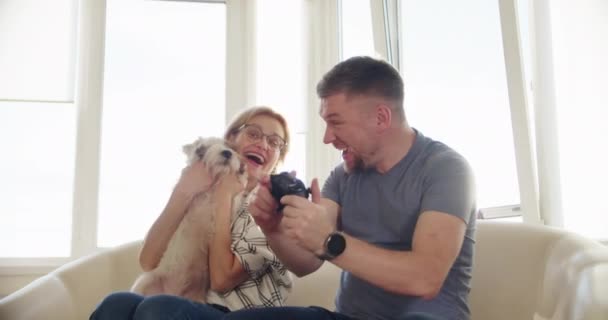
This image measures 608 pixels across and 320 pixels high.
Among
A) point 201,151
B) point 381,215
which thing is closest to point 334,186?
point 381,215

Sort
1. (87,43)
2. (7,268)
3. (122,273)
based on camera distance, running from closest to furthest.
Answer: (122,273), (7,268), (87,43)

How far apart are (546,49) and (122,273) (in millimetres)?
2171

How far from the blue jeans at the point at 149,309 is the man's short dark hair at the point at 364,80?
0.65m

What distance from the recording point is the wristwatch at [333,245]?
1010 mm

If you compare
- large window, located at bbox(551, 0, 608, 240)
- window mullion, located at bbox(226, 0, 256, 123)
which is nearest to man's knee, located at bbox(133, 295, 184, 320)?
large window, located at bbox(551, 0, 608, 240)

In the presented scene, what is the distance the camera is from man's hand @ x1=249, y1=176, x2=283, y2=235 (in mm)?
1218

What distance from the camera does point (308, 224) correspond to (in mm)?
1019

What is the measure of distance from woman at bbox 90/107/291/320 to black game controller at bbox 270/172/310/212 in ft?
1.12

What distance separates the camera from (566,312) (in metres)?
1.26

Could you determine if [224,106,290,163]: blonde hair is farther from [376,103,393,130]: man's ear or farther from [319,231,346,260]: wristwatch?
[319,231,346,260]: wristwatch

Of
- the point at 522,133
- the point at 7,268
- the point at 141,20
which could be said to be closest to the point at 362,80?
the point at 522,133

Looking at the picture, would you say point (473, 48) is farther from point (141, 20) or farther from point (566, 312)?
point (141, 20)

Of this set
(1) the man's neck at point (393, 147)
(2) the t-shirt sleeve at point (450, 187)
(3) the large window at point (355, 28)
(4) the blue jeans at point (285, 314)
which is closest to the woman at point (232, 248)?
(4) the blue jeans at point (285, 314)

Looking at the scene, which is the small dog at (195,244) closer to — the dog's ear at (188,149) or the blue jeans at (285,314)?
the dog's ear at (188,149)
